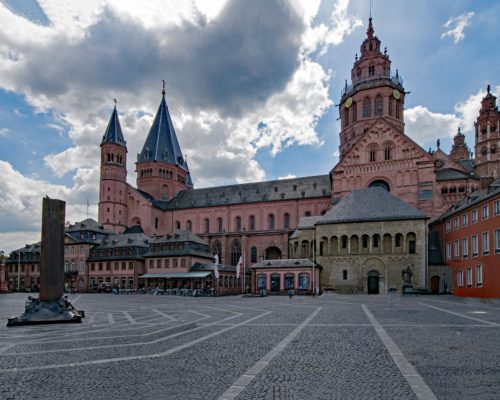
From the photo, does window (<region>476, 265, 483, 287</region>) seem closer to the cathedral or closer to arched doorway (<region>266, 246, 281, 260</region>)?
the cathedral

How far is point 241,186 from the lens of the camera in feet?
291

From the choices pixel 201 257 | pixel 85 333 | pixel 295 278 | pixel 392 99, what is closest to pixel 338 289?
pixel 295 278

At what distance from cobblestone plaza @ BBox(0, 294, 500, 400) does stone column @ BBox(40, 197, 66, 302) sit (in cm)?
208

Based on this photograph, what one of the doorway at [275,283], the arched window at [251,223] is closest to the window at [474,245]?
the doorway at [275,283]

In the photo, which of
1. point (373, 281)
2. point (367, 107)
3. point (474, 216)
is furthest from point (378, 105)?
point (474, 216)

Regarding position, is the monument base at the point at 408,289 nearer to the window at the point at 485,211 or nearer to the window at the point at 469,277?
the window at the point at 469,277

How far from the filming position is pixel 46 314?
20.3 m

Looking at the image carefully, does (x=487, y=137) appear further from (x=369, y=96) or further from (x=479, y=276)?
(x=479, y=276)

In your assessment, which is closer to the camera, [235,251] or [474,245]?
[474,245]

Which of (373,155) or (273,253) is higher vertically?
(373,155)

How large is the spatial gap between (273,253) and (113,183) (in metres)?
33.8

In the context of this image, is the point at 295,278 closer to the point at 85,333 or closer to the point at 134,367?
the point at 85,333

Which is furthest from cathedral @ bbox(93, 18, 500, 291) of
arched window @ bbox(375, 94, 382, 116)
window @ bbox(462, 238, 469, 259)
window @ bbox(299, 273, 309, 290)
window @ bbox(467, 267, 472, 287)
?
window @ bbox(467, 267, 472, 287)

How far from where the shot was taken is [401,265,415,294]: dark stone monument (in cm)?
4878
